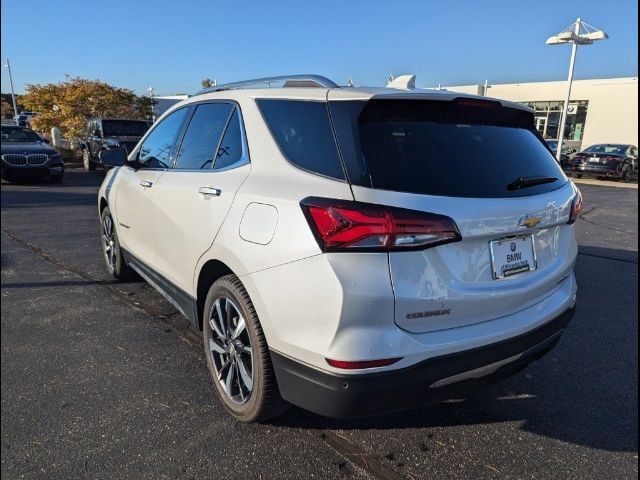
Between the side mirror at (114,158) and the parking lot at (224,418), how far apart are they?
4.08 feet

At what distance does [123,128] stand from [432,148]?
16.1 m

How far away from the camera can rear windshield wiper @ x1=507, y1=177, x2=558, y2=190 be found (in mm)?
2309

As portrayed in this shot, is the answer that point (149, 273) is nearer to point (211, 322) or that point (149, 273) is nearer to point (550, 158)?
point (211, 322)

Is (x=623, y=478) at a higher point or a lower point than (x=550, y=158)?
lower

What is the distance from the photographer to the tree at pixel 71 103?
2059 centimetres

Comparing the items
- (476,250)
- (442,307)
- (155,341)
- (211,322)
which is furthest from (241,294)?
(155,341)

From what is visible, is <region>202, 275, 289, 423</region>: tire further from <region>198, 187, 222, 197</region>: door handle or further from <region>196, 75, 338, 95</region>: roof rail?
<region>196, 75, 338, 95</region>: roof rail

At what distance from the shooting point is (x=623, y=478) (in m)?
2.30

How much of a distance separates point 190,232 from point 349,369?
1.42 m

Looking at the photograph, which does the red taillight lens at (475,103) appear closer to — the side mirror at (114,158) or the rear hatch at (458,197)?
the rear hatch at (458,197)

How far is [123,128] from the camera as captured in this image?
638 inches

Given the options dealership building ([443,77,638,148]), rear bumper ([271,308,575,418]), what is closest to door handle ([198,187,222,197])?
rear bumper ([271,308,575,418])

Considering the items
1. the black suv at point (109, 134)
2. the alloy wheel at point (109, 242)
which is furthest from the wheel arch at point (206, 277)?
the black suv at point (109, 134)

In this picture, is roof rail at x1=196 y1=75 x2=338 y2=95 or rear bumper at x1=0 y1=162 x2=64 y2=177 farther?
rear bumper at x1=0 y1=162 x2=64 y2=177
